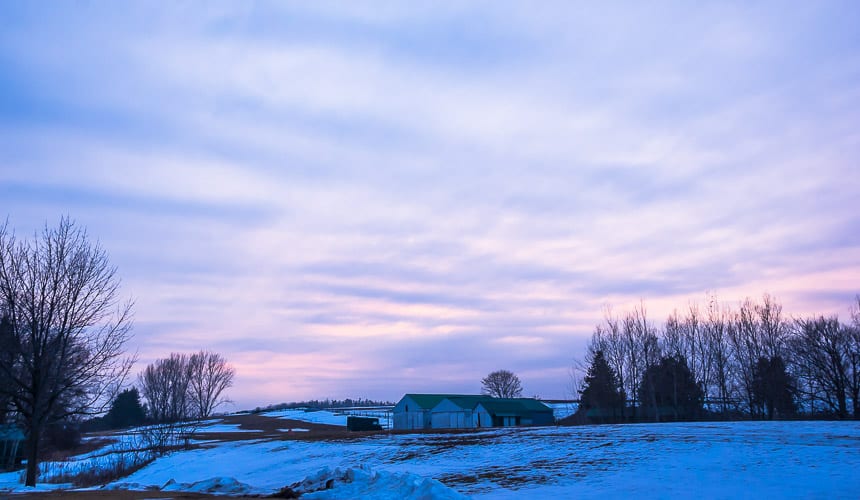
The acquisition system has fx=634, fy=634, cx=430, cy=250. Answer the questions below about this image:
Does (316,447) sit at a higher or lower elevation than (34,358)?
lower

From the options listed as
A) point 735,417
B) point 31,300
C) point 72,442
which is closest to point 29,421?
point 31,300

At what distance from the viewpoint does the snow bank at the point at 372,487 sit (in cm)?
1527

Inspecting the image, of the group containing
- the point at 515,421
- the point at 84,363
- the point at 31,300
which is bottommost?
the point at 515,421

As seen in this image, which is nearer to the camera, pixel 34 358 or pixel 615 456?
pixel 34 358

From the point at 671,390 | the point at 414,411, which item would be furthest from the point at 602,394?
the point at 414,411

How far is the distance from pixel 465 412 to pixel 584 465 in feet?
168

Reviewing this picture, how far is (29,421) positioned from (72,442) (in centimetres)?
4235

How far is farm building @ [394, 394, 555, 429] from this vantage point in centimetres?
7142

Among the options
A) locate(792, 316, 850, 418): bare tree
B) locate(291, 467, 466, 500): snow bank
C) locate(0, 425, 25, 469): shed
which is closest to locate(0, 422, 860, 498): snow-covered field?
locate(291, 467, 466, 500): snow bank

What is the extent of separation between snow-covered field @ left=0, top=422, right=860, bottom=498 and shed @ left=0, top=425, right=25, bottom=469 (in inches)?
480

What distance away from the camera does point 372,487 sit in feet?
55.0

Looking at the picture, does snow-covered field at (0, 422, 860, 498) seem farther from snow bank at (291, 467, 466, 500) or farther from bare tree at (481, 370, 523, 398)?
bare tree at (481, 370, 523, 398)

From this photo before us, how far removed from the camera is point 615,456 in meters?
23.0

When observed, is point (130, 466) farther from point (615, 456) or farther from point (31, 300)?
point (615, 456)
